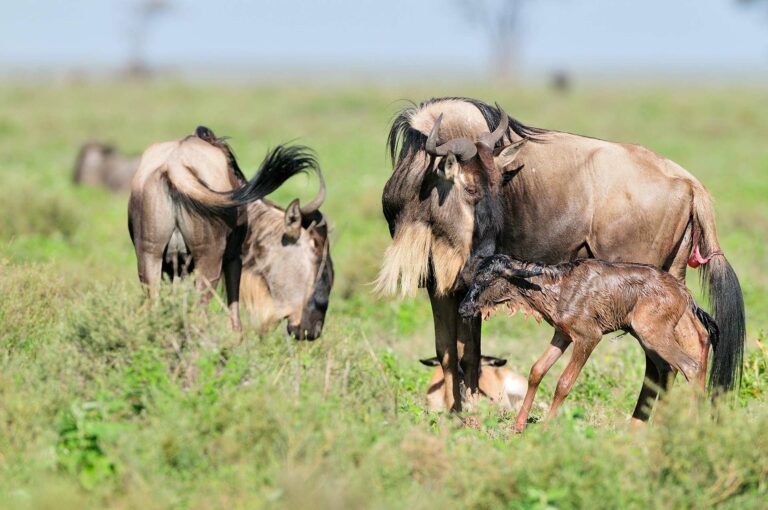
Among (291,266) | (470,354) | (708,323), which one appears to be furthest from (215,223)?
(708,323)

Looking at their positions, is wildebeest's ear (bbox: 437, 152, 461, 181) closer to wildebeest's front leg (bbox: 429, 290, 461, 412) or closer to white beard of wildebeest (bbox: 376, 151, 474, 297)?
white beard of wildebeest (bbox: 376, 151, 474, 297)

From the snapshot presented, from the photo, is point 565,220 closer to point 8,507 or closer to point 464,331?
point 464,331

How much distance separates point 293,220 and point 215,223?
2.59 ft

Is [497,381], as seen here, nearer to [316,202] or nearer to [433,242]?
[433,242]

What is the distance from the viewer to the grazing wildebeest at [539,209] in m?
6.32

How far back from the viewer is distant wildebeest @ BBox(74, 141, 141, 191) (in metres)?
18.5

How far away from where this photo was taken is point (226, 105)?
115 feet

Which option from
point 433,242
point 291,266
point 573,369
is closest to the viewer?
point 573,369

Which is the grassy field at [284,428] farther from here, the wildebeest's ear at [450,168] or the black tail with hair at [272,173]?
the wildebeest's ear at [450,168]

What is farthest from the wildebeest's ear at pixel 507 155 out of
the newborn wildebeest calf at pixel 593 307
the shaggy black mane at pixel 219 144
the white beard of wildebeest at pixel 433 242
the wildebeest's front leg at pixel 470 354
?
the shaggy black mane at pixel 219 144

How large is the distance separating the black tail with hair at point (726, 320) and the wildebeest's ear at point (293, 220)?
291cm

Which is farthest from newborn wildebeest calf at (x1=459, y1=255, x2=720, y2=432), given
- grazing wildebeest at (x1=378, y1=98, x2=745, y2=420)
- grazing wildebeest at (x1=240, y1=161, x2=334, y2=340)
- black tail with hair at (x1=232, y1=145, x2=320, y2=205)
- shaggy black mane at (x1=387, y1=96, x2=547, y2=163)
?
grazing wildebeest at (x1=240, y1=161, x2=334, y2=340)

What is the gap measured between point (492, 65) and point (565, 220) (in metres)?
72.6

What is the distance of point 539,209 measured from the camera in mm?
6512
